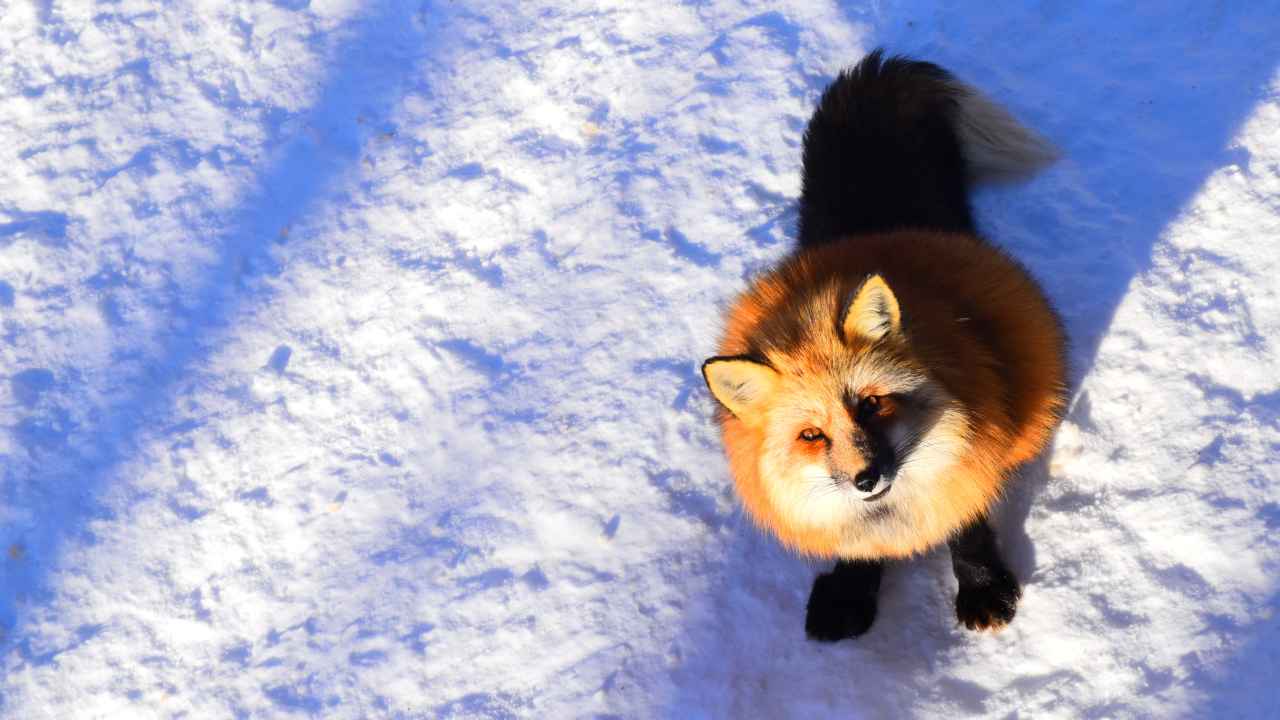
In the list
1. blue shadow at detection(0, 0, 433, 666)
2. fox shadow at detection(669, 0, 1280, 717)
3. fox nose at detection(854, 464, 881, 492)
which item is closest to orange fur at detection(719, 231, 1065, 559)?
fox nose at detection(854, 464, 881, 492)

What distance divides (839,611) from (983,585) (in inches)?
20.4

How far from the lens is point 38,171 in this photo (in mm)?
4926

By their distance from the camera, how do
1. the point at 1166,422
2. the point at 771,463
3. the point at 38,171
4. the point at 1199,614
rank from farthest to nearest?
the point at 38,171 < the point at 1166,422 < the point at 1199,614 < the point at 771,463

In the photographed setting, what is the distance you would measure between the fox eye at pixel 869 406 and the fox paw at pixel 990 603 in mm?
1109

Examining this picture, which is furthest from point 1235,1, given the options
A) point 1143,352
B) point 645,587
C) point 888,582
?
point 645,587

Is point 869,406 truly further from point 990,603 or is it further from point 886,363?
point 990,603

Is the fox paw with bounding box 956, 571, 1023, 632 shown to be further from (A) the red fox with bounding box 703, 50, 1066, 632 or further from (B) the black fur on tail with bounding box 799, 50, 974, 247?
(B) the black fur on tail with bounding box 799, 50, 974, 247

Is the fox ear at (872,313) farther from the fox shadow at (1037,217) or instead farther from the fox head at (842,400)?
the fox shadow at (1037,217)

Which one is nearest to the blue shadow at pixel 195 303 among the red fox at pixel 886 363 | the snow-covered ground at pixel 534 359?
the snow-covered ground at pixel 534 359

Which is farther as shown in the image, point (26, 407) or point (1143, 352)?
point (26, 407)

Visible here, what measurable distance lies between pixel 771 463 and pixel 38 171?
4640mm

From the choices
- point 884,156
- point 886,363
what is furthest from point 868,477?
point 884,156

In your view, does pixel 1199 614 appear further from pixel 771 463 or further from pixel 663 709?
pixel 663 709

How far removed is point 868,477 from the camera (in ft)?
7.73
